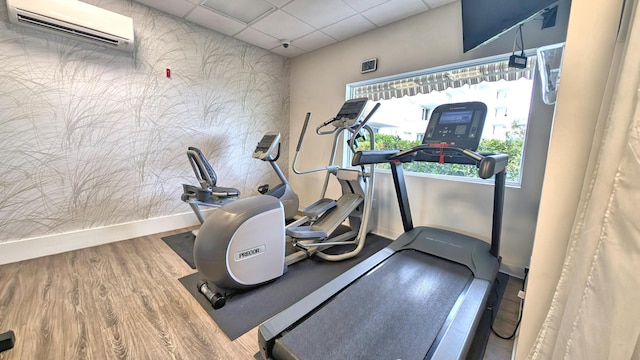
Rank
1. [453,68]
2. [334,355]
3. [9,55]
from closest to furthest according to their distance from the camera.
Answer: [334,355], [9,55], [453,68]

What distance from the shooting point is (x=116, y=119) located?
8.80ft

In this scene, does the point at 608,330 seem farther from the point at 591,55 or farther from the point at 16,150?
the point at 16,150

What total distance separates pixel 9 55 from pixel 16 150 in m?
0.84

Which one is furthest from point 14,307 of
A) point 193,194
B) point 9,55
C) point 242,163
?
point 242,163

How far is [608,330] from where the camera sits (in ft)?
1.80

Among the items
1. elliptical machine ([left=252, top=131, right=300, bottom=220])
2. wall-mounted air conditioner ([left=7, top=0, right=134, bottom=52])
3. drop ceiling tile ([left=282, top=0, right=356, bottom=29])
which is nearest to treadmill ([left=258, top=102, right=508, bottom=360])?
elliptical machine ([left=252, top=131, right=300, bottom=220])

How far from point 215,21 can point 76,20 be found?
133cm

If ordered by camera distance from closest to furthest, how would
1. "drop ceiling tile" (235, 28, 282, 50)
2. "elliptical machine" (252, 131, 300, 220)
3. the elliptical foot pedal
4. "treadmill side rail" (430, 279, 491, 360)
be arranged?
"treadmill side rail" (430, 279, 491, 360)
the elliptical foot pedal
"elliptical machine" (252, 131, 300, 220)
"drop ceiling tile" (235, 28, 282, 50)

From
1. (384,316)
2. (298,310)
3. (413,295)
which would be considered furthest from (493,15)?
(298,310)

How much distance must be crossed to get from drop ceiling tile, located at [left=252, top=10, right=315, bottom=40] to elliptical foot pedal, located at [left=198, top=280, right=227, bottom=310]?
292 cm

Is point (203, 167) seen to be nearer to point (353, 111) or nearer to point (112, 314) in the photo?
point (112, 314)

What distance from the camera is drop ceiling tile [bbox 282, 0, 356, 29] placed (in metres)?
2.54

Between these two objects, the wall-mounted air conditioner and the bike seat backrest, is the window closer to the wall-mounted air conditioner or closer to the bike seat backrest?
the bike seat backrest

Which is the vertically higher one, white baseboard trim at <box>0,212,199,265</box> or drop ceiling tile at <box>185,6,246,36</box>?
drop ceiling tile at <box>185,6,246,36</box>
